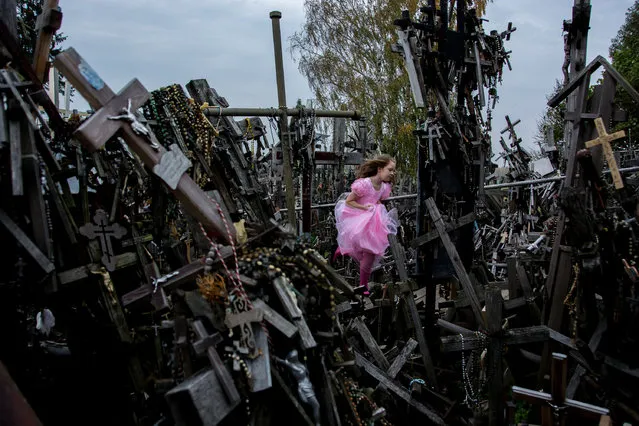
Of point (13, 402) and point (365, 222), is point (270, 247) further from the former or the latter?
point (365, 222)

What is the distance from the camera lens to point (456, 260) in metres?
6.04

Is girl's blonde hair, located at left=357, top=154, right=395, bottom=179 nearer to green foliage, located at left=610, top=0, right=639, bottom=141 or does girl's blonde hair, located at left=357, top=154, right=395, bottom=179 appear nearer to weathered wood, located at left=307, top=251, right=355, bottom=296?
weathered wood, located at left=307, top=251, right=355, bottom=296

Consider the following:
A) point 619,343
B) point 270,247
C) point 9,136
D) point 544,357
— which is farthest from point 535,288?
point 9,136

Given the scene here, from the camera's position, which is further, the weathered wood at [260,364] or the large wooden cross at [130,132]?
the large wooden cross at [130,132]

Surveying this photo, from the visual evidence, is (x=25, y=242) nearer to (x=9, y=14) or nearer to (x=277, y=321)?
(x=277, y=321)

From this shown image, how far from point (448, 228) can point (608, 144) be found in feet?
6.16

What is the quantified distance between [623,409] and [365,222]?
12.2 ft

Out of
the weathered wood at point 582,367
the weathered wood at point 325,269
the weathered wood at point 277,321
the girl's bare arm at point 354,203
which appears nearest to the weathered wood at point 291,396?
the weathered wood at point 277,321

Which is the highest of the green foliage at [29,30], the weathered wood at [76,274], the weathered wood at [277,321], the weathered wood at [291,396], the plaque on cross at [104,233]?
the green foliage at [29,30]

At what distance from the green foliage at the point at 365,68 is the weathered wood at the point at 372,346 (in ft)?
57.3

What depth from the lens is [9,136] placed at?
3.77 meters

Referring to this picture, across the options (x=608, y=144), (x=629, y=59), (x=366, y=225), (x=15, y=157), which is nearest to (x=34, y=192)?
(x=15, y=157)

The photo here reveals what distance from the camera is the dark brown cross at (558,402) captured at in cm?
385

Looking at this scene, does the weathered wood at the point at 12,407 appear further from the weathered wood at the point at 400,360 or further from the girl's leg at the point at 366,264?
the girl's leg at the point at 366,264
